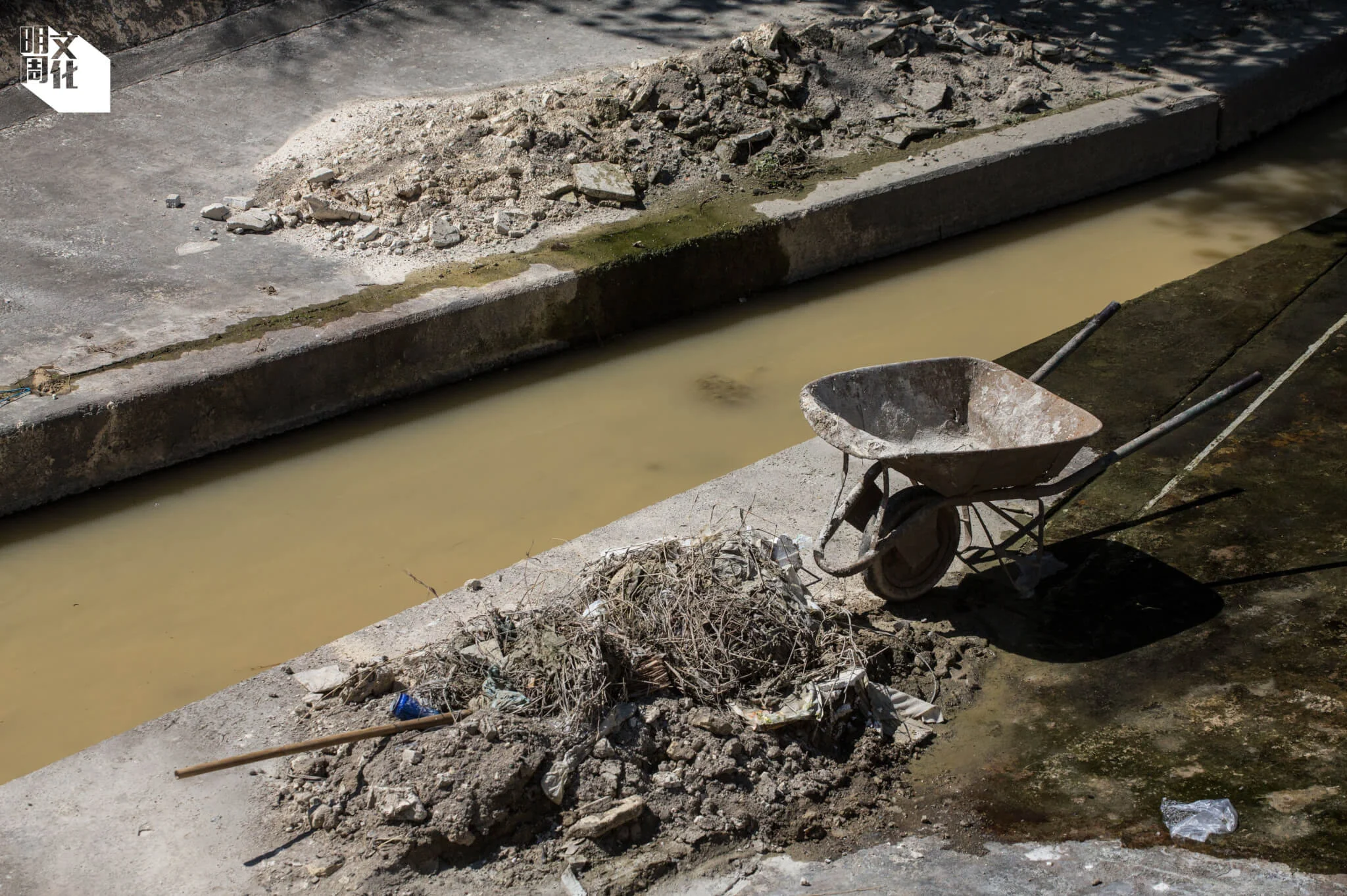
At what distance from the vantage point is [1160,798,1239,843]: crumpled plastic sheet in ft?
10.4

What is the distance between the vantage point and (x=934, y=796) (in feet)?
11.5

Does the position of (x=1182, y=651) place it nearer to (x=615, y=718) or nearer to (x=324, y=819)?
(x=615, y=718)

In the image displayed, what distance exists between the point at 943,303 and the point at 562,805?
5.31 meters

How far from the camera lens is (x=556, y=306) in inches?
268

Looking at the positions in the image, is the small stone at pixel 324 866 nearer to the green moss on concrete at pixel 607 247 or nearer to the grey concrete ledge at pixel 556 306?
the grey concrete ledge at pixel 556 306

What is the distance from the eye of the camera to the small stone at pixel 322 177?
7.56 metres

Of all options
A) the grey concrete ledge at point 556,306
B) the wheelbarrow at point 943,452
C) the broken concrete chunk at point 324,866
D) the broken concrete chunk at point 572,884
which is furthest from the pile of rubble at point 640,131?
the broken concrete chunk at point 572,884

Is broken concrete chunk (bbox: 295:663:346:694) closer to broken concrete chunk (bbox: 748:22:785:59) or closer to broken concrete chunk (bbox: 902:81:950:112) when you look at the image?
broken concrete chunk (bbox: 748:22:785:59)

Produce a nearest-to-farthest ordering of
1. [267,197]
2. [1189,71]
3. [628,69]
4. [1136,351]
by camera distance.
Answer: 1. [1136,351]
2. [267,197]
3. [628,69]
4. [1189,71]

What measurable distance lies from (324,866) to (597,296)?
4.36 metres

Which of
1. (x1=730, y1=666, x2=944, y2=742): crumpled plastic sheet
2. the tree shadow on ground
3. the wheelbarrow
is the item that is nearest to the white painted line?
the tree shadow on ground

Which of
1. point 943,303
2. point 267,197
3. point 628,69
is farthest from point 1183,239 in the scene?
point 267,197

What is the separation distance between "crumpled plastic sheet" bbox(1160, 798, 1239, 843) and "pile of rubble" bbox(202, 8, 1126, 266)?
5102 millimetres

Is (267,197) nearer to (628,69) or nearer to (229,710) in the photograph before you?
(628,69)
